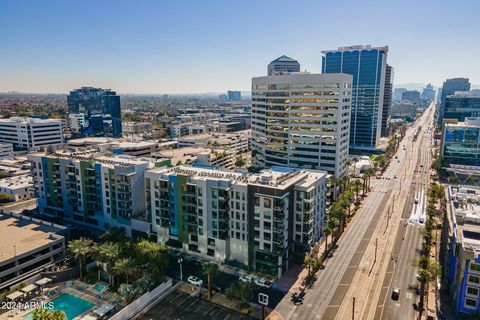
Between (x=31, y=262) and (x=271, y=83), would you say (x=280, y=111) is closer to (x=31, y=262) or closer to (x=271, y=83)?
(x=271, y=83)

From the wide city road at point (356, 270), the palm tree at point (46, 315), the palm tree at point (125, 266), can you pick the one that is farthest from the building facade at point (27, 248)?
the wide city road at point (356, 270)

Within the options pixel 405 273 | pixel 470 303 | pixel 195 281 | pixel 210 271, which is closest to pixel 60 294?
pixel 195 281

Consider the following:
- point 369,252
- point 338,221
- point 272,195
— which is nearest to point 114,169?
point 272,195

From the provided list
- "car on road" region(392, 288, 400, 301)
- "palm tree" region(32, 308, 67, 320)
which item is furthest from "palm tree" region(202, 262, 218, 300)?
"car on road" region(392, 288, 400, 301)

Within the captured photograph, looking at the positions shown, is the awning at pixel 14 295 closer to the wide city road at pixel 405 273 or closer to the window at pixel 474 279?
the wide city road at pixel 405 273

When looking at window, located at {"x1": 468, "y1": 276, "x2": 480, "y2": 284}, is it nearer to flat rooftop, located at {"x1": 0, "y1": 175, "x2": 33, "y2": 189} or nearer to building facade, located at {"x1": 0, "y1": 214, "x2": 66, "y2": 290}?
building facade, located at {"x1": 0, "y1": 214, "x2": 66, "y2": 290}

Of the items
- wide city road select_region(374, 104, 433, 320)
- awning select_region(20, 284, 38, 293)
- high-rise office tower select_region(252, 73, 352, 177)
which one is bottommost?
wide city road select_region(374, 104, 433, 320)

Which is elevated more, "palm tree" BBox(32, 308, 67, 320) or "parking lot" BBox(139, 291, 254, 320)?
"palm tree" BBox(32, 308, 67, 320)
